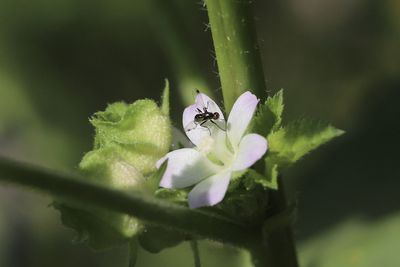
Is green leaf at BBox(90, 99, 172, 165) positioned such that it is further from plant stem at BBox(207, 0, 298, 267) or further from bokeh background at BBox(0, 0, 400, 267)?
bokeh background at BBox(0, 0, 400, 267)

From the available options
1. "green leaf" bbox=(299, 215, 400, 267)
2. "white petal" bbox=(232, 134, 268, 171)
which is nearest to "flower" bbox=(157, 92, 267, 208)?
"white petal" bbox=(232, 134, 268, 171)

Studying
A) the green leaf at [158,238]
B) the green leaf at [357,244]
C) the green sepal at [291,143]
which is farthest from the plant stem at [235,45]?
the green leaf at [357,244]

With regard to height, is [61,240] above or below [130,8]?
below

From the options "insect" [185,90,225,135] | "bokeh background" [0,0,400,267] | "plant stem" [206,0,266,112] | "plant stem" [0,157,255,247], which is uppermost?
"bokeh background" [0,0,400,267]

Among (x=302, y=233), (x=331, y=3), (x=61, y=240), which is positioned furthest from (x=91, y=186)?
(x=331, y=3)

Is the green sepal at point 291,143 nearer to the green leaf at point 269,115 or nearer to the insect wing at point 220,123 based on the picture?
the green leaf at point 269,115

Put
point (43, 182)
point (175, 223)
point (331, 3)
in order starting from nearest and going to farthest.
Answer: point (43, 182), point (175, 223), point (331, 3)

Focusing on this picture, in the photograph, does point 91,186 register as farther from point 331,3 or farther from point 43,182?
point 331,3
